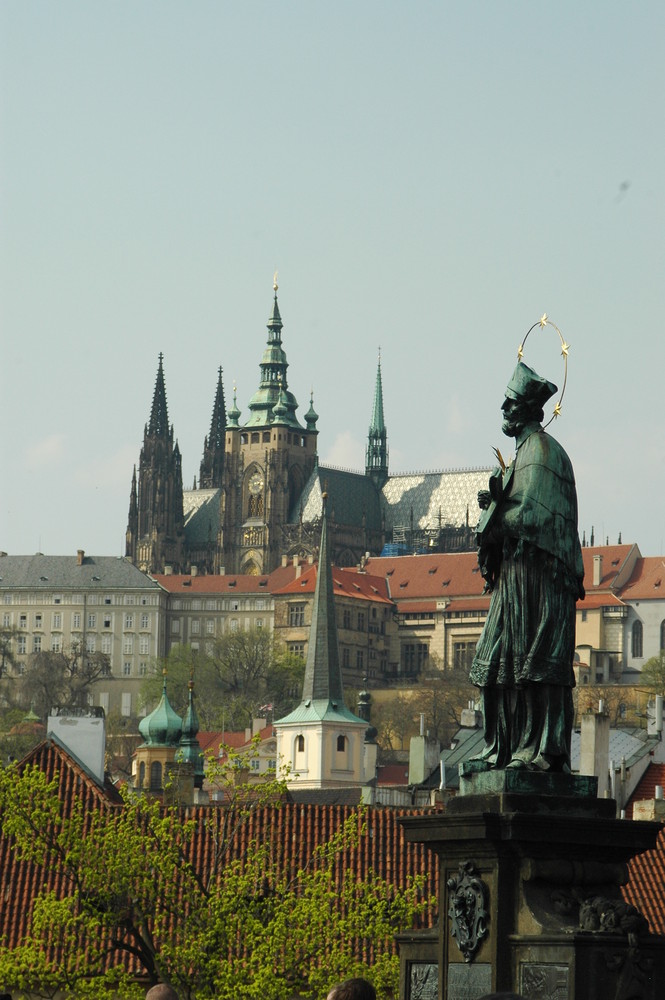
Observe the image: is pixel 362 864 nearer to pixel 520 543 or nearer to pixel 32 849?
pixel 32 849

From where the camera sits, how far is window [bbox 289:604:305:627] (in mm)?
163000

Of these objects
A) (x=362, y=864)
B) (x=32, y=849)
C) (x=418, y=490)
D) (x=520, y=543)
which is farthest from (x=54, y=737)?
(x=418, y=490)

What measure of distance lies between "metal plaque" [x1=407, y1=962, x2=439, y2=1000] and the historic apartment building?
514 ft

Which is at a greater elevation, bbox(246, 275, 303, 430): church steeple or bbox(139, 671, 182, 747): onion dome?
bbox(246, 275, 303, 430): church steeple

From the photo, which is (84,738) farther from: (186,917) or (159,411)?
(159,411)

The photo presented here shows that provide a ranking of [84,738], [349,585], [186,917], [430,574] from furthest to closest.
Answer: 1. [430,574]
2. [349,585]
3. [84,738]
4. [186,917]

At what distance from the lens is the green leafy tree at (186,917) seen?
2130 centimetres

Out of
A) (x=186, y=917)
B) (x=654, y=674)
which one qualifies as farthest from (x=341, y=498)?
(x=186, y=917)

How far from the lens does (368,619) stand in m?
167

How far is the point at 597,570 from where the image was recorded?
520 ft

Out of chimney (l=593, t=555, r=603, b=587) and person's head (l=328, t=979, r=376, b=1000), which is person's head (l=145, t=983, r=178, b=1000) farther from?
chimney (l=593, t=555, r=603, b=587)

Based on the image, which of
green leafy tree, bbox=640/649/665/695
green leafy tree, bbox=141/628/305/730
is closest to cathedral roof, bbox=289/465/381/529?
green leafy tree, bbox=141/628/305/730

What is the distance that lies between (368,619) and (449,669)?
7.72 m

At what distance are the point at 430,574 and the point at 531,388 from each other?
160602 mm
